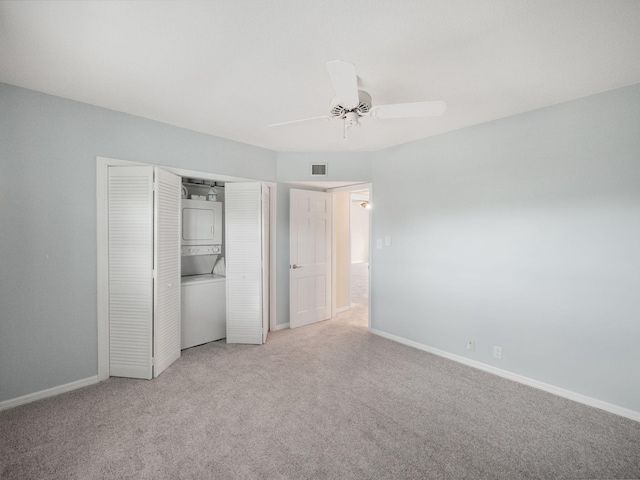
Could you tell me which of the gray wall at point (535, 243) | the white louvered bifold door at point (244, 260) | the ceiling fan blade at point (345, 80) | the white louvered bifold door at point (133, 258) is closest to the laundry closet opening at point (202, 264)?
the white louvered bifold door at point (244, 260)

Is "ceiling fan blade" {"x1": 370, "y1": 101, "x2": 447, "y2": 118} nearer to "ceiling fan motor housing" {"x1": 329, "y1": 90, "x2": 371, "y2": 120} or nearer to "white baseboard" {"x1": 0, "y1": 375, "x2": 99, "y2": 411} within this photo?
"ceiling fan motor housing" {"x1": 329, "y1": 90, "x2": 371, "y2": 120}

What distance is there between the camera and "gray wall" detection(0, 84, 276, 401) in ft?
7.70

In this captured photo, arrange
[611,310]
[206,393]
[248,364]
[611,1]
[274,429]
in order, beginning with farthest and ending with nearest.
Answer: [248,364] → [206,393] → [611,310] → [274,429] → [611,1]

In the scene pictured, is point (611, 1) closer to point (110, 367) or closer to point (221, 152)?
point (221, 152)

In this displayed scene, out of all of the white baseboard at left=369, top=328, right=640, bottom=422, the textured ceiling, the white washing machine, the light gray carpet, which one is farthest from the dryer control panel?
the white baseboard at left=369, top=328, right=640, bottom=422

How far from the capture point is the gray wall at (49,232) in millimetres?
2346

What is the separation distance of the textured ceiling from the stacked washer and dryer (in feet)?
4.83

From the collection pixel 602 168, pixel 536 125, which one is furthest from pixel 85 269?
pixel 602 168

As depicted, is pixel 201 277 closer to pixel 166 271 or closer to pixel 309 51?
pixel 166 271

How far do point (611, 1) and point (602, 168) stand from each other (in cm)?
140

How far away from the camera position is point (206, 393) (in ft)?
8.52

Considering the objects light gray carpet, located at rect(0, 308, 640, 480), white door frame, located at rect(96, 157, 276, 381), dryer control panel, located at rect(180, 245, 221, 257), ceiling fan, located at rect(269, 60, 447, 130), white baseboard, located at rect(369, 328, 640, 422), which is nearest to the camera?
ceiling fan, located at rect(269, 60, 447, 130)

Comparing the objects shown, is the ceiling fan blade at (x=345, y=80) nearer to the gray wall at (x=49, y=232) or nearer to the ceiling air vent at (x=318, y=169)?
the ceiling air vent at (x=318, y=169)

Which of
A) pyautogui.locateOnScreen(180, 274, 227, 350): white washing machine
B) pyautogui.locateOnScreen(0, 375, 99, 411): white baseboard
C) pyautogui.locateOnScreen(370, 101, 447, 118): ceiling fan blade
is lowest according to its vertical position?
pyautogui.locateOnScreen(0, 375, 99, 411): white baseboard
